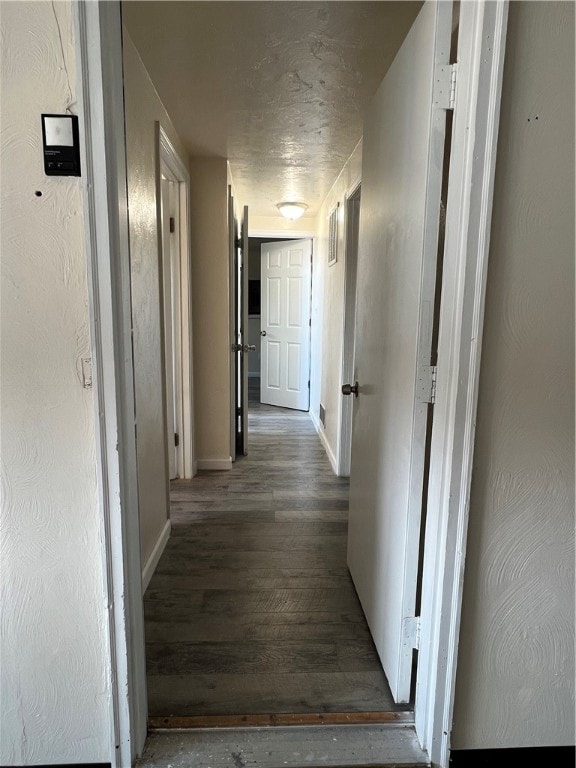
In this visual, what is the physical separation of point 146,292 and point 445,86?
1399mm

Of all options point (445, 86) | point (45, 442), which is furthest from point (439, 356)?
point (45, 442)

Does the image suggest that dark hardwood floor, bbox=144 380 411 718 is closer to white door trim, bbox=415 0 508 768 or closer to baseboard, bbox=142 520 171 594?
baseboard, bbox=142 520 171 594

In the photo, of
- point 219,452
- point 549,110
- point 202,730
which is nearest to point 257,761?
point 202,730

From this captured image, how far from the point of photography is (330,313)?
12.9 ft

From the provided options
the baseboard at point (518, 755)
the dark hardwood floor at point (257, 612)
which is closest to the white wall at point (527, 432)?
the baseboard at point (518, 755)

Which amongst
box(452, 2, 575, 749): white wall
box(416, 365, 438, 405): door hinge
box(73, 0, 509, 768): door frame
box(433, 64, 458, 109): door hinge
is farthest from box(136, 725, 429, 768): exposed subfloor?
box(433, 64, 458, 109): door hinge

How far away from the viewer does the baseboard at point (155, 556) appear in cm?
198

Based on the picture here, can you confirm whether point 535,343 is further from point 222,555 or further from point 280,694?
point 222,555

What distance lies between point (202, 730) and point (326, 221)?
12.7ft

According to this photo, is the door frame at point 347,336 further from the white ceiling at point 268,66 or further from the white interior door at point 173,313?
the white interior door at point 173,313

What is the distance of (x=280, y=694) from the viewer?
1.47 m

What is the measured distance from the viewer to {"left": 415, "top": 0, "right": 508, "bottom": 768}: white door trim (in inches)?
38.9

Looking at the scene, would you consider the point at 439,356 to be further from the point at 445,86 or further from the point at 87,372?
the point at 87,372

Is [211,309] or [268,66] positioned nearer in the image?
[268,66]
